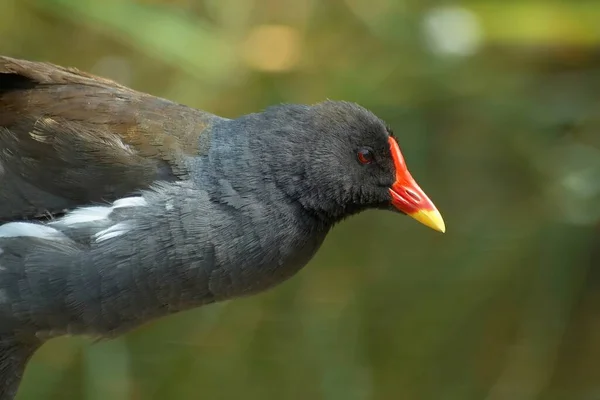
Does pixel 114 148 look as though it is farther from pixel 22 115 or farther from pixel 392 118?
pixel 392 118

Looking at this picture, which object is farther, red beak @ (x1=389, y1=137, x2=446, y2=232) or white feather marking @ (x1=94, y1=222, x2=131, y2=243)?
red beak @ (x1=389, y1=137, x2=446, y2=232)

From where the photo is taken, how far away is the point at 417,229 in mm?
2717

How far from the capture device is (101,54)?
9.65 ft

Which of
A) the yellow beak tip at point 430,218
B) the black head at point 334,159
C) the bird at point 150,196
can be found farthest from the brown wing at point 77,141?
the yellow beak tip at point 430,218

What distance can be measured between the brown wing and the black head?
0.13 meters

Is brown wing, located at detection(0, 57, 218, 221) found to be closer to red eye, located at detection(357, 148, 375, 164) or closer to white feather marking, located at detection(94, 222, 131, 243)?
white feather marking, located at detection(94, 222, 131, 243)

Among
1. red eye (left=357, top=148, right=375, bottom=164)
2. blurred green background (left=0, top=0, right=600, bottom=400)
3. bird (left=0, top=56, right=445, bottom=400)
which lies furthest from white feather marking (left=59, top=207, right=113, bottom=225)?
blurred green background (left=0, top=0, right=600, bottom=400)

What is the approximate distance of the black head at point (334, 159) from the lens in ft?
4.60

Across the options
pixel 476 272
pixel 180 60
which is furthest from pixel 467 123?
pixel 180 60

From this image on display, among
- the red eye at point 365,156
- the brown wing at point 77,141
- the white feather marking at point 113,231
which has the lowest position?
the white feather marking at point 113,231

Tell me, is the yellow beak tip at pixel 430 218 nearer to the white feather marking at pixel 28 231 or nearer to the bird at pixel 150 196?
the bird at pixel 150 196

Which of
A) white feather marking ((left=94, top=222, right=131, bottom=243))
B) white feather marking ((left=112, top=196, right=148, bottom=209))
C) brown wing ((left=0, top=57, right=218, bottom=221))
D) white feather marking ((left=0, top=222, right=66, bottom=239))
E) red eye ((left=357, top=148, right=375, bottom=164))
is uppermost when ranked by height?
red eye ((left=357, top=148, right=375, bottom=164))

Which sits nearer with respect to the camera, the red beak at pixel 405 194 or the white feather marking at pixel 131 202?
the white feather marking at pixel 131 202

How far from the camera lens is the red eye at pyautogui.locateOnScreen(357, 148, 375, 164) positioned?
1.46 m
